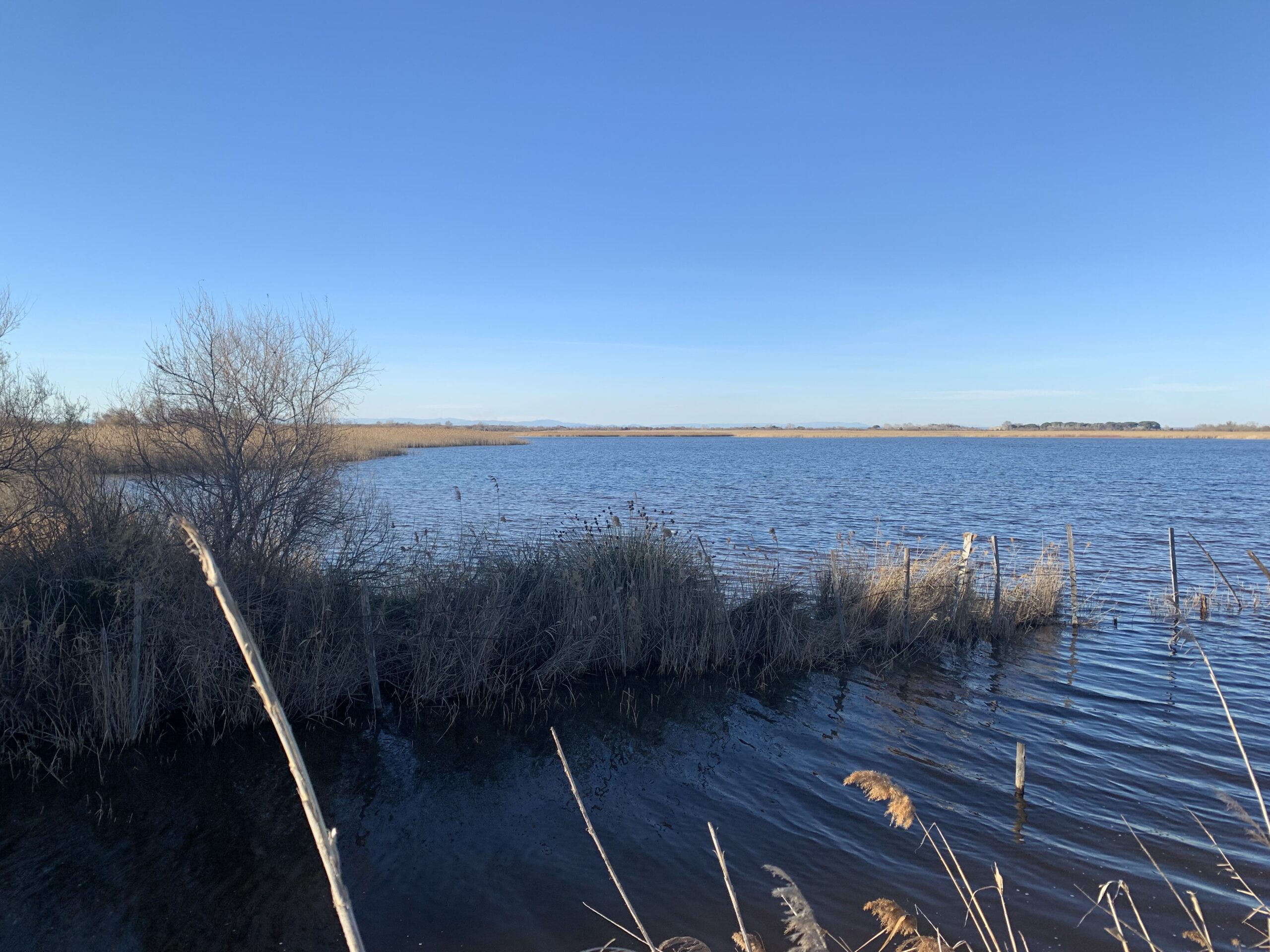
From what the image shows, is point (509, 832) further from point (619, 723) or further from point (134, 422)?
point (134, 422)

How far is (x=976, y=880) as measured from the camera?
5898mm

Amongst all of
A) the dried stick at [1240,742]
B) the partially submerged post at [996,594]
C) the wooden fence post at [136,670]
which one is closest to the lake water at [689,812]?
the wooden fence post at [136,670]

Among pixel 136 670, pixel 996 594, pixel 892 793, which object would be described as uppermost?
pixel 892 793

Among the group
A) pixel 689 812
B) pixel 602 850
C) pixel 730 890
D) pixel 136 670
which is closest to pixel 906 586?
pixel 689 812

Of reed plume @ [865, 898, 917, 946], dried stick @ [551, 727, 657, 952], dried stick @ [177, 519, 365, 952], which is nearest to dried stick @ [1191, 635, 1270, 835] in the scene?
reed plume @ [865, 898, 917, 946]

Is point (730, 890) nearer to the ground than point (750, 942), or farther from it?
farther from it

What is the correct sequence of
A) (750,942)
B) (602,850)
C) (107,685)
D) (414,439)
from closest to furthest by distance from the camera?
(602,850), (750,942), (107,685), (414,439)

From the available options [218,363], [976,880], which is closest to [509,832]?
[976,880]

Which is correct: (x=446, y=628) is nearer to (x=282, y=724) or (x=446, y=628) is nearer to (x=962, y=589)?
(x=962, y=589)

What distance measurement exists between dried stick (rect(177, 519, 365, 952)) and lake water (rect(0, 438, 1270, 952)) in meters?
4.60

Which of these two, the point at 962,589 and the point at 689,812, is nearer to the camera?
the point at 689,812

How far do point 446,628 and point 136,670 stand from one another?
329 cm

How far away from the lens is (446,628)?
31.2 feet

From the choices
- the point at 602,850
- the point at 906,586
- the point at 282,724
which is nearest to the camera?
the point at 282,724
